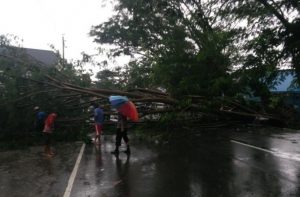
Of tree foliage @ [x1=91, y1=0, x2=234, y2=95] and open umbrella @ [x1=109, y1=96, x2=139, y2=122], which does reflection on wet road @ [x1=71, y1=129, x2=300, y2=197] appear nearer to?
open umbrella @ [x1=109, y1=96, x2=139, y2=122]

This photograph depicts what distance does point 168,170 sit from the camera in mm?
9391

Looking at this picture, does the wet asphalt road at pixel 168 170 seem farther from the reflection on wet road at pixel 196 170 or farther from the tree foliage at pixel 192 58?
the tree foliage at pixel 192 58

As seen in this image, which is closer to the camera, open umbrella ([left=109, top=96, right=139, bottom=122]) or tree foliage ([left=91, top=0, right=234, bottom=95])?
open umbrella ([left=109, top=96, right=139, bottom=122])

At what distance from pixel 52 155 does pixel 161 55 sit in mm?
7914

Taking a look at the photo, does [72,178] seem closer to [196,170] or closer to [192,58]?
[196,170]

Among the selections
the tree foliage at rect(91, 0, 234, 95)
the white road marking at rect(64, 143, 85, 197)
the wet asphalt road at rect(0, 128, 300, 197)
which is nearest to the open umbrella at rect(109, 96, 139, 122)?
the wet asphalt road at rect(0, 128, 300, 197)

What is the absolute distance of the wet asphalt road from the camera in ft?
24.6

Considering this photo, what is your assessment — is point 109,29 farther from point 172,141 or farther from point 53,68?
point 172,141

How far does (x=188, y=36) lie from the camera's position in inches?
866

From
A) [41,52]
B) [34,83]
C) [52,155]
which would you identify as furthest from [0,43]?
[41,52]

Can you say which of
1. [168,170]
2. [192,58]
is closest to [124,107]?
[168,170]

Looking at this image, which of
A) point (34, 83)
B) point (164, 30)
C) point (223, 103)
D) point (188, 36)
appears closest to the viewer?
point (34, 83)

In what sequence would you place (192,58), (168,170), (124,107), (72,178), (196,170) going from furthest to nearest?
(192,58)
(124,107)
(168,170)
(196,170)
(72,178)

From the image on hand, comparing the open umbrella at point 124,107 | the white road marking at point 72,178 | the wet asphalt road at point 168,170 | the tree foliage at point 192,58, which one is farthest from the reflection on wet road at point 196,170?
the tree foliage at point 192,58
